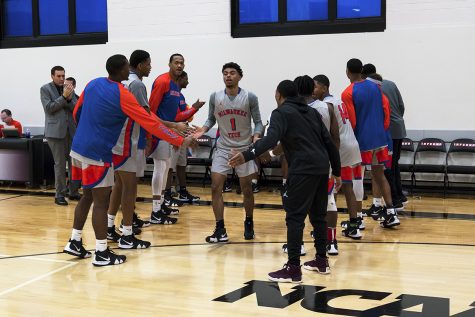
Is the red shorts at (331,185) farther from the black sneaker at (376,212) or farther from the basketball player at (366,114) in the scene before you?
the black sneaker at (376,212)

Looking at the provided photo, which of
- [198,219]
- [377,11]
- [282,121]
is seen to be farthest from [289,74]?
[282,121]

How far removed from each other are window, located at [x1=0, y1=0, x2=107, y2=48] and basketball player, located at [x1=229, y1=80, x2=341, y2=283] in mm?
7840

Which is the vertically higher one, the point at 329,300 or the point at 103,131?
the point at 103,131

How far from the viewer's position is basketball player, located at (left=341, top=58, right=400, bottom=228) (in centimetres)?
652

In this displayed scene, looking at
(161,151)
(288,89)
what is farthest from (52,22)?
(288,89)

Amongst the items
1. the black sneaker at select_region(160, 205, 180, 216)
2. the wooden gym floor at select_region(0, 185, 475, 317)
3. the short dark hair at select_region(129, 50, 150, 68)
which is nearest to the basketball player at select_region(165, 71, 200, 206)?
the black sneaker at select_region(160, 205, 180, 216)

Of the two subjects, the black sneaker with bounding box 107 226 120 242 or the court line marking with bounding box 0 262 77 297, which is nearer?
the court line marking with bounding box 0 262 77 297

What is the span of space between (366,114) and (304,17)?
4449mm

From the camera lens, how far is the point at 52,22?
12.6 m

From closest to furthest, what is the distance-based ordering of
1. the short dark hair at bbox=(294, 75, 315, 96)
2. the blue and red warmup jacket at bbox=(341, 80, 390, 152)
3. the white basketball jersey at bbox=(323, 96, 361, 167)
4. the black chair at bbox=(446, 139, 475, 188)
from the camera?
the short dark hair at bbox=(294, 75, 315, 96) < the white basketball jersey at bbox=(323, 96, 361, 167) < the blue and red warmup jacket at bbox=(341, 80, 390, 152) < the black chair at bbox=(446, 139, 475, 188)

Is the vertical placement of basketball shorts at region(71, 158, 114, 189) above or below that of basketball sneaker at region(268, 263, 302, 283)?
above

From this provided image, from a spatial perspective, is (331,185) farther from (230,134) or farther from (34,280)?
(34,280)

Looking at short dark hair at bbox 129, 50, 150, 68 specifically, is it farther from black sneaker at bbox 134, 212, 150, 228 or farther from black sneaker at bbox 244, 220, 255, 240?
black sneaker at bbox 244, 220, 255, 240

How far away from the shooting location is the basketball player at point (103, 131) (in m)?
5.26
